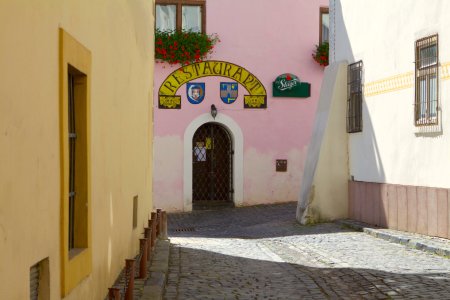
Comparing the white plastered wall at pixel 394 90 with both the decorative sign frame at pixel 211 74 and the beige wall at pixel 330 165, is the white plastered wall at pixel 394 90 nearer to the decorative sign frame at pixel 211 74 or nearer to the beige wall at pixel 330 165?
the beige wall at pixel 330 165

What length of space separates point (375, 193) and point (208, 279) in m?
6.65

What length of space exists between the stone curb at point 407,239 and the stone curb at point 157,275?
349 centimetres

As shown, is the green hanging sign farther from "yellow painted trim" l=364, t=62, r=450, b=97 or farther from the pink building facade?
"yellow painted trim" l=364, t=62, r=450, b=97

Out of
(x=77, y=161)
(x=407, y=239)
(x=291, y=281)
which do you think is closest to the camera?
(x=77, y=161)

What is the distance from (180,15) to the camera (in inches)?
904

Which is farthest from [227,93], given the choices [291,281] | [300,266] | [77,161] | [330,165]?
[77,161]

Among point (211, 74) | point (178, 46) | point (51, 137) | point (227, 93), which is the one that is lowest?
point (51, 137)

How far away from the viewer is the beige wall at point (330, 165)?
1731cm

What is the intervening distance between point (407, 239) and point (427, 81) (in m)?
2.57

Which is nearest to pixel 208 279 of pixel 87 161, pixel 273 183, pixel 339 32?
pixel 87 161

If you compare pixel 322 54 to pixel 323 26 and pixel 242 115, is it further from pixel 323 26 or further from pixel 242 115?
pixel 242 115

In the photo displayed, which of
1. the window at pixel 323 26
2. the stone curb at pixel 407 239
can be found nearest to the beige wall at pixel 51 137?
the stone curb at pixel 407 239

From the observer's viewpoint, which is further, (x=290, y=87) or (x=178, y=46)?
(x=290, y=87)

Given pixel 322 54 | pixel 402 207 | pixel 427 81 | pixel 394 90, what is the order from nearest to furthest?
pixel 427 81, pixel 402 207, pixel 394 90, pixel 322 54
